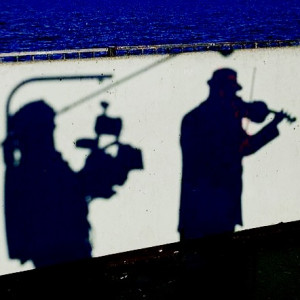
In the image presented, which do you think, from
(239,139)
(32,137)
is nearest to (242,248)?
(239,139)

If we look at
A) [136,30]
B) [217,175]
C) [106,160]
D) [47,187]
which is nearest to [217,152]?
[217,175]

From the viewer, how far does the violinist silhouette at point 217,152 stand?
408 centimetres

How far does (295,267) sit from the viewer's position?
14.5ft

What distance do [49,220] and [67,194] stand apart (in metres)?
0.35

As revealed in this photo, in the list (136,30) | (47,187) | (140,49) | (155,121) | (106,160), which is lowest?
(47,187)

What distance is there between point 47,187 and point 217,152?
6.48ft

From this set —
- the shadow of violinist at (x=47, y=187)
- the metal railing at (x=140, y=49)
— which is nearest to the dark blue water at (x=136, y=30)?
the metal railing at (x=140, y=49)

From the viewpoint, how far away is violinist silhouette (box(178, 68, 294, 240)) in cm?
408

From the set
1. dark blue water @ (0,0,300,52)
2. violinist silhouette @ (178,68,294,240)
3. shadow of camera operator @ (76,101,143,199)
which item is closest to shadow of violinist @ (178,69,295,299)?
violinist silhouette @ (178,68,294,240)

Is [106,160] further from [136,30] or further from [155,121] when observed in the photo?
[136,30]

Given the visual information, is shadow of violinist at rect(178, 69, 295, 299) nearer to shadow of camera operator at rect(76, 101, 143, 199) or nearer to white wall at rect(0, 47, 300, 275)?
white wall at rect(0, 47, 300, 275)

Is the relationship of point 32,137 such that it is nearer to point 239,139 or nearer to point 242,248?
point 239,139

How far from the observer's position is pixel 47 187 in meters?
3.83

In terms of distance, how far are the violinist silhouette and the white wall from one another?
0.32 feet
